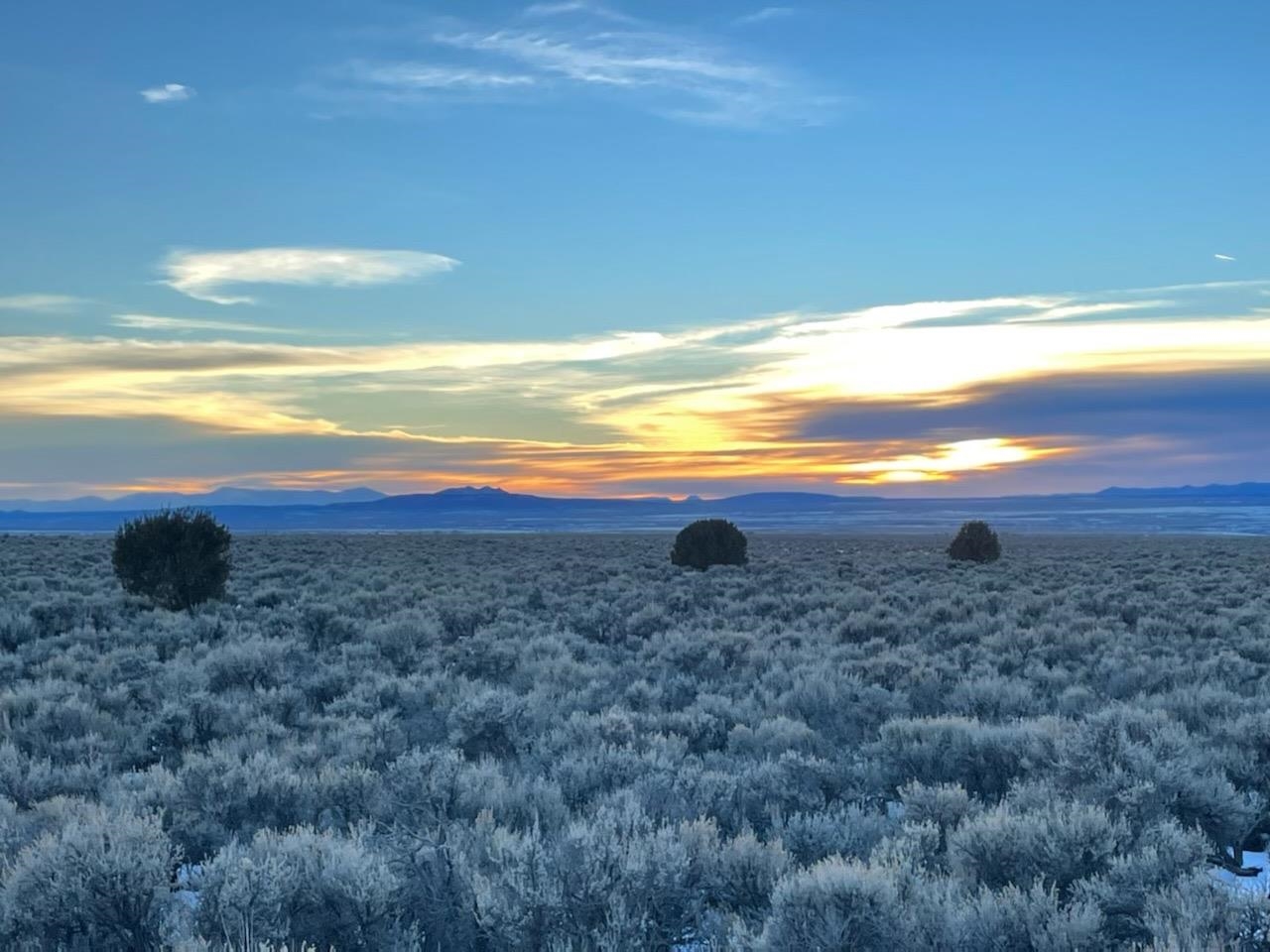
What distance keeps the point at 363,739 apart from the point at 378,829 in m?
2.39

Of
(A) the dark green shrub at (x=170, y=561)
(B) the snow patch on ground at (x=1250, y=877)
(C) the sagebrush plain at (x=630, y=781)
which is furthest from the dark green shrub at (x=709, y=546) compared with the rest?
(B) the snow patch on ground at (x=1250, y=877)

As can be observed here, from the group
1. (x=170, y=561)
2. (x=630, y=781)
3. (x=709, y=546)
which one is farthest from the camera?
(x=709, y=546)

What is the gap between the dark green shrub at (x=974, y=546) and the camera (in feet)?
116

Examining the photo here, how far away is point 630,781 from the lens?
7.51 meters

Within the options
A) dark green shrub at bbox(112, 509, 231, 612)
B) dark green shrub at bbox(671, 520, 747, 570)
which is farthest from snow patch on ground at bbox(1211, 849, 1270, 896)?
dark green shrub at bbox(671, 520, 747, 570)

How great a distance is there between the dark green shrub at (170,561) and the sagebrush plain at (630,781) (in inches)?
73.6

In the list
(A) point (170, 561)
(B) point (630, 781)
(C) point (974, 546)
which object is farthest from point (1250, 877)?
(C) point (974, 546)

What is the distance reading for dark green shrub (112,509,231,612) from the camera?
19516 mm

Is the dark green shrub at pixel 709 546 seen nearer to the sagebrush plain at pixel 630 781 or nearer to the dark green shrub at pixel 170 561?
the sagebrush plain at pixel 630 781

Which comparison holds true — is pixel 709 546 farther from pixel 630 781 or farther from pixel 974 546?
pixel 630 781

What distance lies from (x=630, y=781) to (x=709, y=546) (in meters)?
25.0

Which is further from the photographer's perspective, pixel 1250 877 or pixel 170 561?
pixel 170 561

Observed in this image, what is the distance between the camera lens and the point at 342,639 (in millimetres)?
16219

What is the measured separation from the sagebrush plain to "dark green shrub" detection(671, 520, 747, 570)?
47.0 feet
